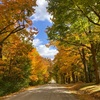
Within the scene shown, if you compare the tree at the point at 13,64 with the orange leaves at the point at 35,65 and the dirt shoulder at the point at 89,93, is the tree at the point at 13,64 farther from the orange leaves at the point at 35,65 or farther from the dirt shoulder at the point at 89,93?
the orange leaves at the point at 35,65

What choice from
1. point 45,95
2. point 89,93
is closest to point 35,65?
point 45,95

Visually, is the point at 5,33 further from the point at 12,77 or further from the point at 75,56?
the point at 75,56

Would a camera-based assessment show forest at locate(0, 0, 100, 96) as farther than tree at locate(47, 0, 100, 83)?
Yes

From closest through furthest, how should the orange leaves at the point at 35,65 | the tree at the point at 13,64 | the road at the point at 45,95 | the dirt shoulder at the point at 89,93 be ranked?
the dirt shoulder at the point at 89,93, the road at the point at 45,95, the tree at the point at 13,64, the orange leaves at the point at 35,65

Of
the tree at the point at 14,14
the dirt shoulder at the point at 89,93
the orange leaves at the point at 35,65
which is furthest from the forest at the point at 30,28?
the orange leaves at the point at 35,65

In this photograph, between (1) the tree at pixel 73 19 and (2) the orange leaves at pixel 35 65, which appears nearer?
(1) the tree at pixel 73 19

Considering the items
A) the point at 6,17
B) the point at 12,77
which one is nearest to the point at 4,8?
the point at 6,17

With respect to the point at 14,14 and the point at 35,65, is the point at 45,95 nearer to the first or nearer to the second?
the point at 14,14

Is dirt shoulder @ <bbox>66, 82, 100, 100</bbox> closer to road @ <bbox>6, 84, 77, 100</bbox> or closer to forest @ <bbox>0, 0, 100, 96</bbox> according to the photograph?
road @ <bbox>6, 84, 77, 100</bbox>

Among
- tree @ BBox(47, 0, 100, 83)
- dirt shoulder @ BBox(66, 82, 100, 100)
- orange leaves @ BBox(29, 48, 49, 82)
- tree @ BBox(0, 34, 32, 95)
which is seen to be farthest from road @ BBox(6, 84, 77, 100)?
orange leaves @ BBox(29, 48, 49, 82)

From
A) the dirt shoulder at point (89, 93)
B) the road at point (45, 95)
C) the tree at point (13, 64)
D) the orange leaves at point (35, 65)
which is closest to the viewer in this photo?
the dirt shoulder at point (89, 93)

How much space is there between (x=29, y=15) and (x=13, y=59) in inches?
438

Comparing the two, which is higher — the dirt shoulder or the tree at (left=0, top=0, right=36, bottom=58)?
the tree at (left=0, top=0, right=36, bottom=58)

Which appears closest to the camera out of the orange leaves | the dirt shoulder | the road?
the dirt shoulder
